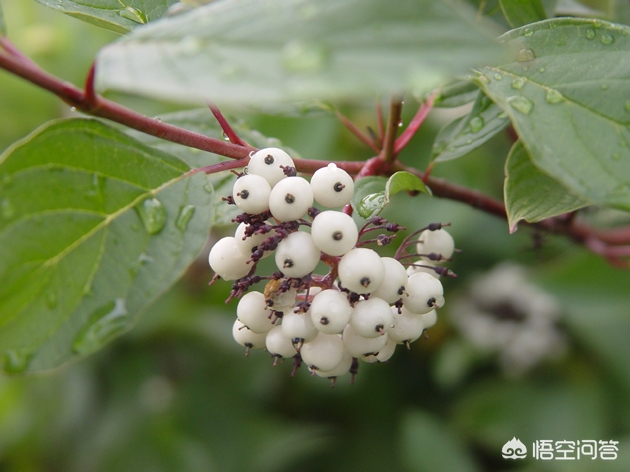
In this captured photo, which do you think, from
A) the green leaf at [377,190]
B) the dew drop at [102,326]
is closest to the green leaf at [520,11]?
the green leaf at [377,190]

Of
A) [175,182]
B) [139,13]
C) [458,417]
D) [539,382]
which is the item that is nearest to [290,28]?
[175,182]

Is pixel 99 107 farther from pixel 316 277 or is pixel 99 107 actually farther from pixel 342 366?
pixel 342 366

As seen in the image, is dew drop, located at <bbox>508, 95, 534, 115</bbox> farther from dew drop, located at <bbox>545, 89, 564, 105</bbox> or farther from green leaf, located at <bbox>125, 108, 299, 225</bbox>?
green leaf, located at <bbox>125, 108, 299, 225</bbox>

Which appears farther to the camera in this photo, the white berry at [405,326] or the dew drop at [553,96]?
the white berry at [405,326]

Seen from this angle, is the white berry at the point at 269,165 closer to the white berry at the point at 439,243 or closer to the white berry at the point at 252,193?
the white berry at the point at 252,193

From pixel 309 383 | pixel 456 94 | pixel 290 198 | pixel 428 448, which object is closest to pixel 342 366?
pixel 290 198

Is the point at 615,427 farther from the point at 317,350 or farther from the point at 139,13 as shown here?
the point at 139,13
